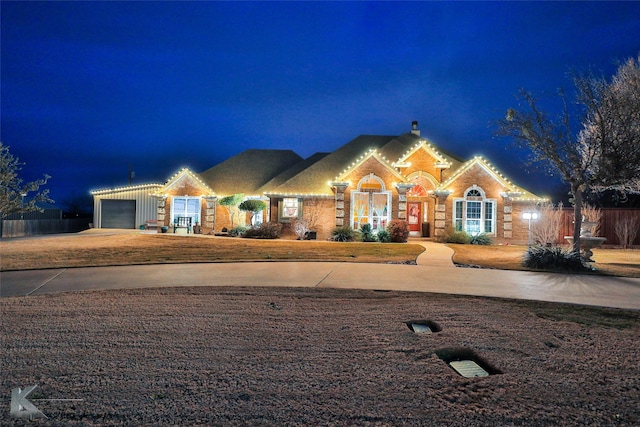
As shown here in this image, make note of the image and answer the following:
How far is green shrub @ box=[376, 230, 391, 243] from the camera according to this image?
22391 millimetres

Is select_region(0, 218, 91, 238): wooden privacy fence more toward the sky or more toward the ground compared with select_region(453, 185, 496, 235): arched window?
more toward the ground

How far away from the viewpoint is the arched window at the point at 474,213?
24.7m

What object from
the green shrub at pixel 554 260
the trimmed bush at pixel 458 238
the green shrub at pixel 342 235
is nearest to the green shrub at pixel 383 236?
the green shrub at pixel 342 235

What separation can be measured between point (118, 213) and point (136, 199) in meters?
1.85

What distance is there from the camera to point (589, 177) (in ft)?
49.7

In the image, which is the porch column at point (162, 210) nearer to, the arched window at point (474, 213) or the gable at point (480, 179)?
the gable at point (480, 179)

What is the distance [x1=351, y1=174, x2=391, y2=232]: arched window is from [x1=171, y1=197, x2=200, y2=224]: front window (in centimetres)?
1078

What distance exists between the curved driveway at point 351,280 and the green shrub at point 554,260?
1.19 metres

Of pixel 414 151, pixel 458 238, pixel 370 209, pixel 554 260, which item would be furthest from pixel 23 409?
pixel 414 151

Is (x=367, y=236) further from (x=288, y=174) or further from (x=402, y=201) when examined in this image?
(x=288, y=174)

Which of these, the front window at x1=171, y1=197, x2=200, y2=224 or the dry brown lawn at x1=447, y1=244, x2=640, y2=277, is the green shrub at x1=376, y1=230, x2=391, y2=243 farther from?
the front window at x1=171, y1=197, x2=200, y2=224

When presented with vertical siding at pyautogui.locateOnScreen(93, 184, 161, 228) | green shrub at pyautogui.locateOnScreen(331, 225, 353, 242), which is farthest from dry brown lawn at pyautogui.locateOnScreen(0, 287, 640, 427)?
vertical siding at pyautogui.locateOnScreen(93, 184, 161, 228)

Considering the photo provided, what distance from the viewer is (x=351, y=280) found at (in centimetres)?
1086

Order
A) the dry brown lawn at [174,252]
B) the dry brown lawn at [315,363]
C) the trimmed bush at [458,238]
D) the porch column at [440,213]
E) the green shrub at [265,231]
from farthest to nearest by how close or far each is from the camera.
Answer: the porch column at [440,213] < the green shrub at [265,231] < the trimmed bush at [458,238] < the dry brown lawn at [174,252] < the dry brown lawn at [315,363]
